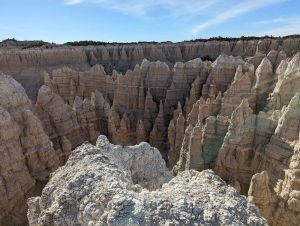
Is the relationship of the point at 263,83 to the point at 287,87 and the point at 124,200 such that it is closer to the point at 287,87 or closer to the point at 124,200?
the point at 287,87

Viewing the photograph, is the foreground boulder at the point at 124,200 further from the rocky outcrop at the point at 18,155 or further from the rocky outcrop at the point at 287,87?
the rocky outcrop at the point at 287,87

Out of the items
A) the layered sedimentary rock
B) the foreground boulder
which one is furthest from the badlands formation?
the layered sedimentary rock

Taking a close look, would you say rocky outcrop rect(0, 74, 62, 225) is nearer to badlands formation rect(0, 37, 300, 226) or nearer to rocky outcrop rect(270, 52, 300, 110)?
badlands formation rect(0, 37, 300, 226)

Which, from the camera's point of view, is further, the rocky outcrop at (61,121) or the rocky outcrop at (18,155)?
the rocky outcrop at (61,121)

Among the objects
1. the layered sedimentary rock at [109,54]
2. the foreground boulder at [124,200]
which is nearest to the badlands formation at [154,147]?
the foreground boulder at [124,200]

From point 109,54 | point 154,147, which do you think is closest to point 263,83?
point 154,147

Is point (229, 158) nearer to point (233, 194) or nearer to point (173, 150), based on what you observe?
point (173, 150)

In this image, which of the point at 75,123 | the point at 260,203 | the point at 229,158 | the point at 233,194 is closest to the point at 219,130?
the point at 229,158
